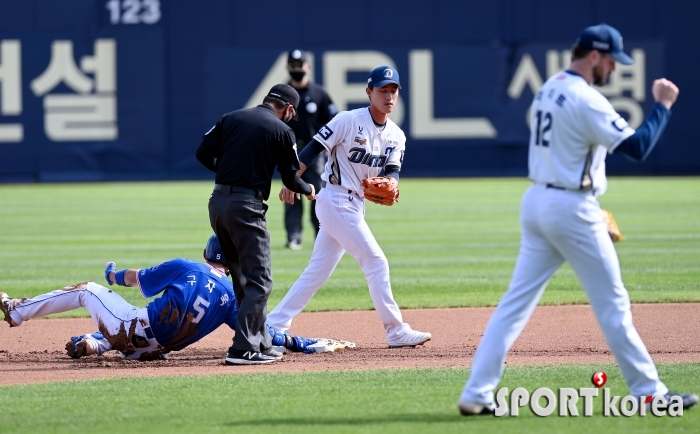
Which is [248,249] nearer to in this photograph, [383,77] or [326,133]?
[326,133]

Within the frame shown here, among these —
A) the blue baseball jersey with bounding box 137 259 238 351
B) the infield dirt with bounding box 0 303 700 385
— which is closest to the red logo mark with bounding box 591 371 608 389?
the infield dirt with bounding box 0 303 700 385

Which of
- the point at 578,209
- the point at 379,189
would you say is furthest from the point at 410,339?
the point at 578,209

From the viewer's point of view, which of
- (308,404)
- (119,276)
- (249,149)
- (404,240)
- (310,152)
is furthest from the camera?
(404,240)

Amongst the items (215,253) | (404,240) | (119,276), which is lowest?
(404,240)

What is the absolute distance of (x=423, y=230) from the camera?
15977 mm

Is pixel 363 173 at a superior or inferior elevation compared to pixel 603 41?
inferior

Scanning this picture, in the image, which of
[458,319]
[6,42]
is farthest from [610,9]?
[458,319]

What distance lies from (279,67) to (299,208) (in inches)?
548

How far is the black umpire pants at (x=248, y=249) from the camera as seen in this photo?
20.7 feet

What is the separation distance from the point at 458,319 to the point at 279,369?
256 cm

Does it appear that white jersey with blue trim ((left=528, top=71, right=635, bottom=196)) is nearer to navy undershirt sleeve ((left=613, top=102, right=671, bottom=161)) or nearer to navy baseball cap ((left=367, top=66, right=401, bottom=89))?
navy undershirt sleeve ((left=613, top=102, right=671, bottom=161))

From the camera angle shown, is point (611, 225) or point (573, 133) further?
point (611, 225)

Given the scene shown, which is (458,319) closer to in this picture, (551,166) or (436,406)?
(436,406)

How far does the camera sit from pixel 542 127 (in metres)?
4.63
